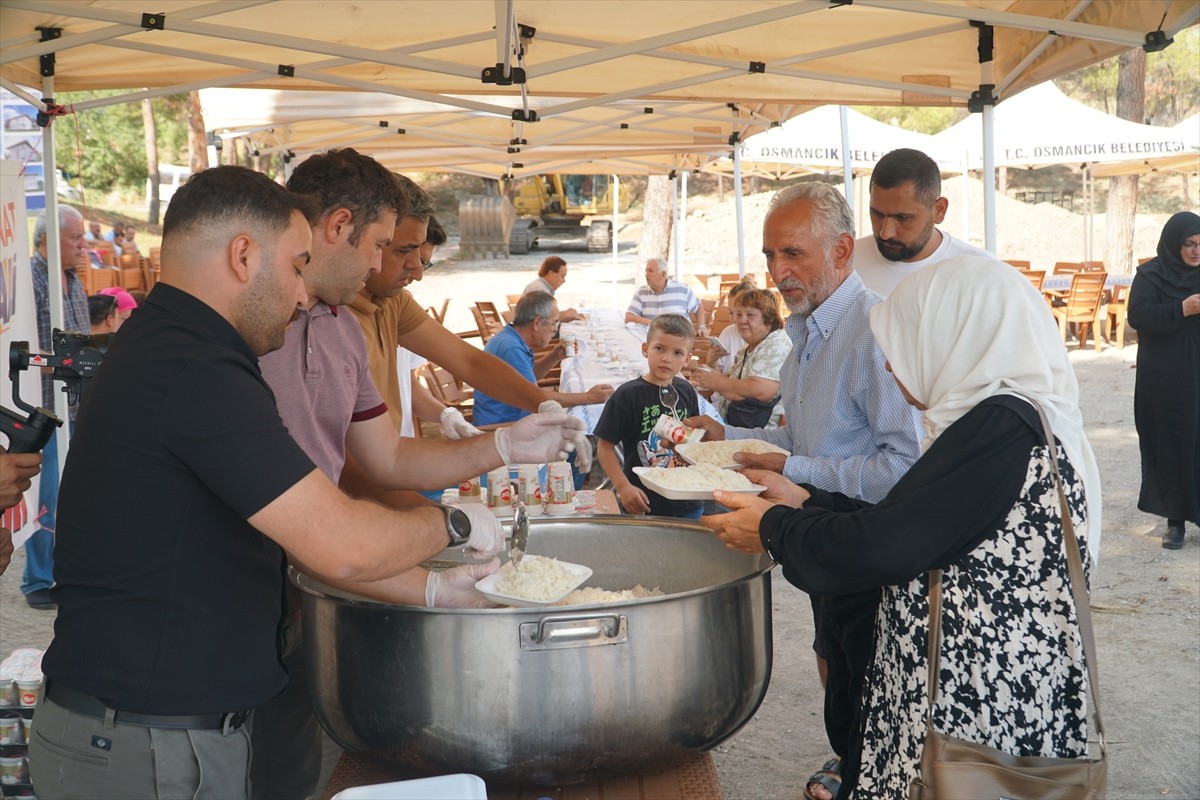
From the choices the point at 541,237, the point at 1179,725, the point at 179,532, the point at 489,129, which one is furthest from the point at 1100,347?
the point at 541,237

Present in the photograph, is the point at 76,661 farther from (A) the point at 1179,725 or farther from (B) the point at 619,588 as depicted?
(A) the point at 1179,725

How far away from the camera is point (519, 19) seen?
4496mm

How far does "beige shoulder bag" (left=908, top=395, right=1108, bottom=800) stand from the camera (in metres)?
1.78

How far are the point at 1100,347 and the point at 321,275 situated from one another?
45.3ft

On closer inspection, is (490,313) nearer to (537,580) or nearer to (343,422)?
(343,422)

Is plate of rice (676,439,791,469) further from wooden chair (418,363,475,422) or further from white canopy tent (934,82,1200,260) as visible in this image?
white canopy tent (934,82,1200,260)

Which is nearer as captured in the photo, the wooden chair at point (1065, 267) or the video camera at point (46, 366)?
the video camera at point (46, 366)

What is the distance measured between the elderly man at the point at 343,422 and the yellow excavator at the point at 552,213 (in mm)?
21468

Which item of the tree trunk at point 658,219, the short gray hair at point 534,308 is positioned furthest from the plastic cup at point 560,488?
the tree trunk at point 658,219

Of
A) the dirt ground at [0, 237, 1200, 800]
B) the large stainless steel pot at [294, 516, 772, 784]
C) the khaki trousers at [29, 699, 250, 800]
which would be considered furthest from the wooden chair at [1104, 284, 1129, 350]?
the khaki trousers at [29, 699, 250, 800]

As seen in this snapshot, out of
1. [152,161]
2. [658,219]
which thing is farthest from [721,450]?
[152,161]

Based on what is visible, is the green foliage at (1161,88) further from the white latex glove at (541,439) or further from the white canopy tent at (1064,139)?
the white latex glove at (541,439)

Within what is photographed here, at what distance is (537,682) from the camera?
5.25 feet

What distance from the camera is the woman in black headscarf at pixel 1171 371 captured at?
5.77m
